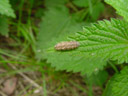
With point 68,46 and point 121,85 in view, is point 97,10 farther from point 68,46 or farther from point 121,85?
point 121,85

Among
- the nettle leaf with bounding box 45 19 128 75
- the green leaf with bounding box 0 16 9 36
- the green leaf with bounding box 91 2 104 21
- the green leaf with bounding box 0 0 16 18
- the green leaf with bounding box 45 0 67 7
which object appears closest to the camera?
the nettle leaf with bounding box 45 19 128 75

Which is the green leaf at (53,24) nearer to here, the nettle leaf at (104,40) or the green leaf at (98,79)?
the green leaf at (98,79)

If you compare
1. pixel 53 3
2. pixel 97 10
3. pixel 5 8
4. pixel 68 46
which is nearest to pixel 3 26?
pixel 5 8

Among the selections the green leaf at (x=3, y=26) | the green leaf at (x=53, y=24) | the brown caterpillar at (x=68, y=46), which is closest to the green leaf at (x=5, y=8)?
the green leaf at (x=3, y=26)

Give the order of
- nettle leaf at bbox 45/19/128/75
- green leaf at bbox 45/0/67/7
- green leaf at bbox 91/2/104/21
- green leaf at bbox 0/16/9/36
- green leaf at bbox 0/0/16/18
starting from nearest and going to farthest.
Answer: nettle leaf at bbox 45/19/128/75 → green leaf at bbox 0/0/16/18 → green leaf at bbox 0/16/9/36 → green leaf at bbox 91/2/104/21 → green leaf at bbox 45/0/67/7

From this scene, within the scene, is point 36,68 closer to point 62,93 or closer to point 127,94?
point 62,93

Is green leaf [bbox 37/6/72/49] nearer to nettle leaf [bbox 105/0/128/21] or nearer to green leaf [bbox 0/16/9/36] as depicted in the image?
green leaf [bbox 0/16/9/36]

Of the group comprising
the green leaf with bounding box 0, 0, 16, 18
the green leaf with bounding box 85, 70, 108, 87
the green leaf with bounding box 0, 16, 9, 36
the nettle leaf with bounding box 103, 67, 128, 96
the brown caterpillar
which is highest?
the green leaf with bounding box 0, 16, 9, 36

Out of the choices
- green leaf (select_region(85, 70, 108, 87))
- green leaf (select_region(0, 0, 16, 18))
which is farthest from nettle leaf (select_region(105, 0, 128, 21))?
green leaf (select_region(85, 70, 108, 87))
